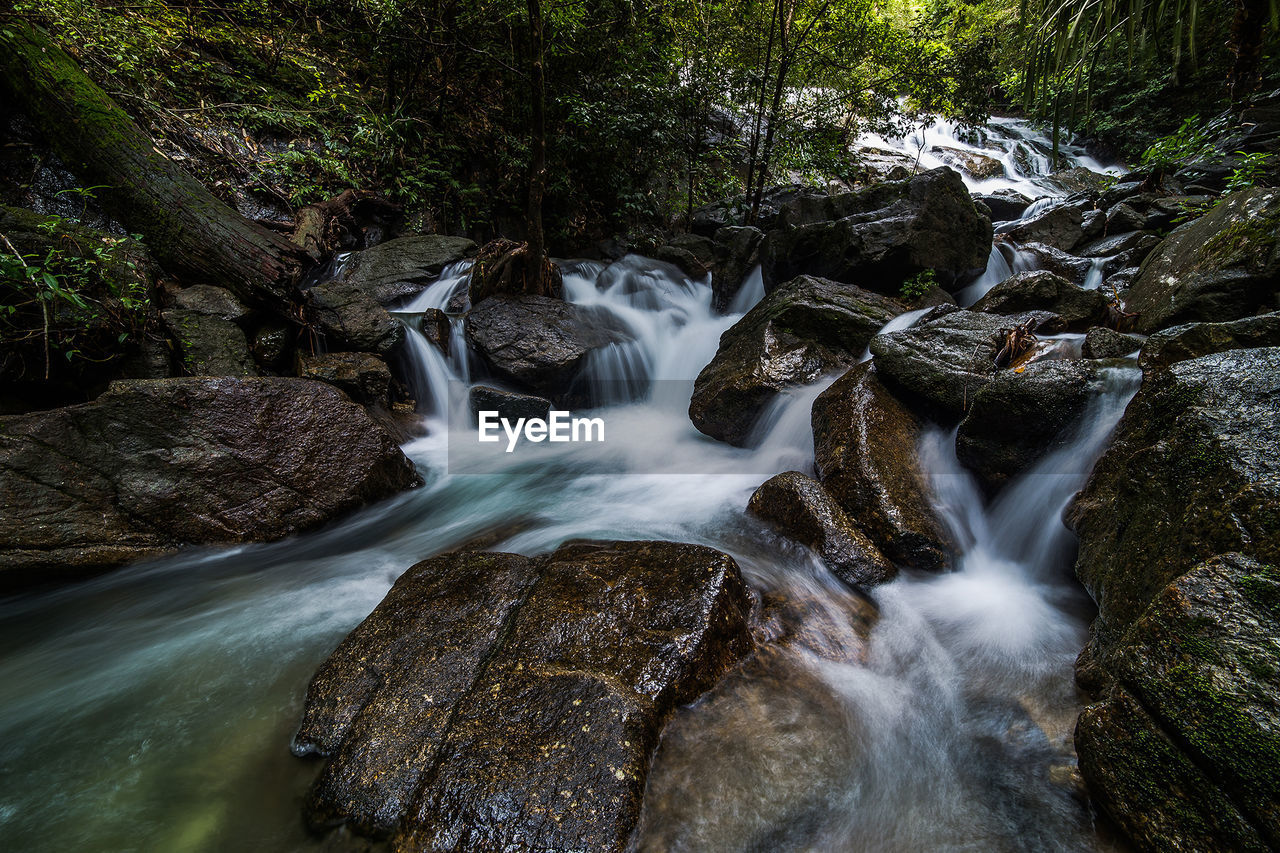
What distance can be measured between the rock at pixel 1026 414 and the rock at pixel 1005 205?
11612mm

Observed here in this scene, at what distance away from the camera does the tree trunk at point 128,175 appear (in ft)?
16.9

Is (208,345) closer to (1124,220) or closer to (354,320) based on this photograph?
(354,320)

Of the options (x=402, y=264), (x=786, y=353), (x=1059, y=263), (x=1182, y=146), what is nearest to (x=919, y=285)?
(x=786, y=353)

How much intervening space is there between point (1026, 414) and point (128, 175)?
879 cm

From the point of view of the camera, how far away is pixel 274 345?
5.47 metres

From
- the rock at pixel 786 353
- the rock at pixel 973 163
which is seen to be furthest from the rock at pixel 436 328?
the rock at pixel 973 163

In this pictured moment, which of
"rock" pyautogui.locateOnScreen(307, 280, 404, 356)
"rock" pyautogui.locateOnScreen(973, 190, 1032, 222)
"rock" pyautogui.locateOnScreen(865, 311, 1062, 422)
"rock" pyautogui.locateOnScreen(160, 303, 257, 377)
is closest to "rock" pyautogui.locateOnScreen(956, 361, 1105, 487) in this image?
"rock" pyautogui.locateOnScreen(865, 311, 1062, 422)

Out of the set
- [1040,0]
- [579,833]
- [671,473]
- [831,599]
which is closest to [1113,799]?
[831,599]

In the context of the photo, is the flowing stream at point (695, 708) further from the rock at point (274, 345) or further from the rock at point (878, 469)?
the rock at point (274, 345)

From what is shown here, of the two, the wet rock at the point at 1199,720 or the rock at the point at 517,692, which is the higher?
the wet rock at the point at 1199,720

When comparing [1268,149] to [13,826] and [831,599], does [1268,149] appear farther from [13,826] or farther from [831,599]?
[13,826]

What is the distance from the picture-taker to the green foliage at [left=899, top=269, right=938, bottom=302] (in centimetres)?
614

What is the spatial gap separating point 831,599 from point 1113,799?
56.8 inches

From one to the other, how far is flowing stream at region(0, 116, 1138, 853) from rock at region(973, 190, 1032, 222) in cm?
1168
